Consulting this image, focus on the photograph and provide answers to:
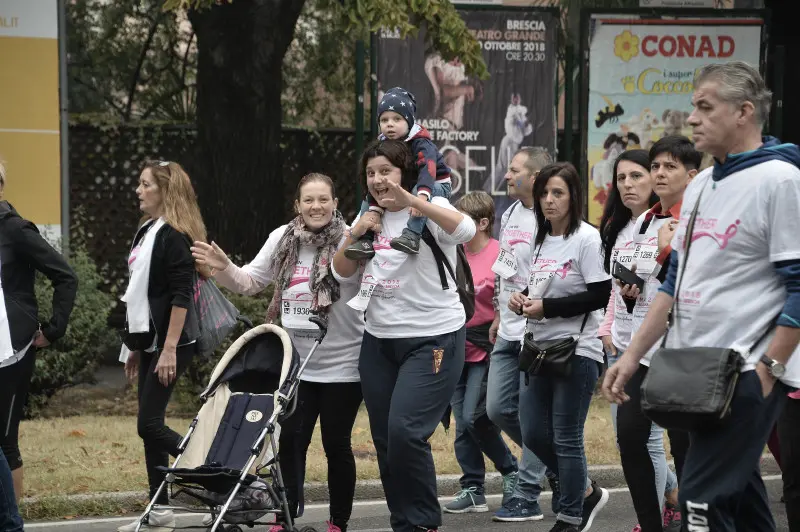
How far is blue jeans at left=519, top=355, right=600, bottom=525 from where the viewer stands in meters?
6.71

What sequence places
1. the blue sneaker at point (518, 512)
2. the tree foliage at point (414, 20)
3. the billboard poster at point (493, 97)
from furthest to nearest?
the billboard poster at point (493, 97)
the tree foliage at point (414, 20)
the blue sneaker at point (518, 512)

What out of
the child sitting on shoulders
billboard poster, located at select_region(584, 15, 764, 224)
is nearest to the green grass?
the child sitting on shoulders

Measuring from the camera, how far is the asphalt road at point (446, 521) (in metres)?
7.41

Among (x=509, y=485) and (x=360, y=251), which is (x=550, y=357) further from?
(x=509, y=485)

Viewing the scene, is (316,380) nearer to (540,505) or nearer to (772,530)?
(540,505)

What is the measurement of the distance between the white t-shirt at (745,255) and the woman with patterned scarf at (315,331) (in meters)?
2.63

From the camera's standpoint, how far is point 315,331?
21.9 feet

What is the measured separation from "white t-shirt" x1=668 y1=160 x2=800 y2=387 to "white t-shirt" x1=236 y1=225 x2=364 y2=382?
262 cm

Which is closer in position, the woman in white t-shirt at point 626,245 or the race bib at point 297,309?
the woman in white t-shirt at point 626,245

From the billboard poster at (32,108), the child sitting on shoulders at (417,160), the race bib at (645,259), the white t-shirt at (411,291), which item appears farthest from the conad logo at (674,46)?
the white t-shirt at (411,291)

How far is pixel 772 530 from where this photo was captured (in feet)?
Result: 14.7

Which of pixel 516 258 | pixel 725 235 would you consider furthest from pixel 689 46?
pixel 725 235

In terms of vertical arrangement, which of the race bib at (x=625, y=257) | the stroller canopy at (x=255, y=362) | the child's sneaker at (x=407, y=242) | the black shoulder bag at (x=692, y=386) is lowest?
the stroller canopy at (x=255, y=362)

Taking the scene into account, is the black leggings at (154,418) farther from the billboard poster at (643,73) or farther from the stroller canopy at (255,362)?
the billboard poster at (643,73)
